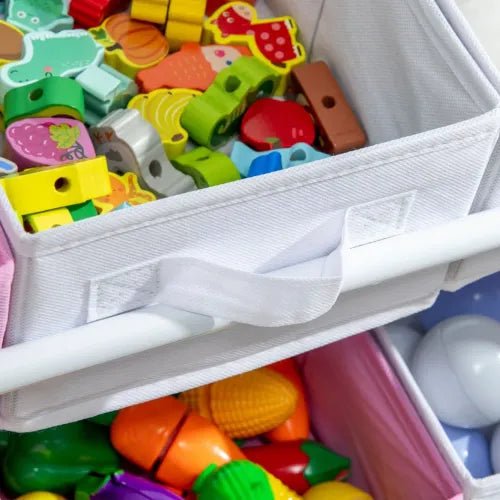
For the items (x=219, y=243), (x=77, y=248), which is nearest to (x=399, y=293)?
(x=219, y=243)

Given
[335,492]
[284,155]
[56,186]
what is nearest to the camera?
[56,186]

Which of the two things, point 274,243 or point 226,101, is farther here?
point 226,101

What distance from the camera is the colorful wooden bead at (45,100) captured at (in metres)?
0.81

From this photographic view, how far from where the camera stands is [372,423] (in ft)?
3.22

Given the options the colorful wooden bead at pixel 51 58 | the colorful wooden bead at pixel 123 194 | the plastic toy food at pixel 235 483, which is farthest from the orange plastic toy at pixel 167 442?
the colorful wooden bead at pixel 51 58

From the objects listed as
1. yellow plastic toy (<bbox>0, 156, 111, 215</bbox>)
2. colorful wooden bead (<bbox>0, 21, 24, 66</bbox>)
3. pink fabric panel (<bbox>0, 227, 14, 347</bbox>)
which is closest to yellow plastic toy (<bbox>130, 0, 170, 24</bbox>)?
colorful wooden bead (<bbox>0, 21, 24, 66</bbox>)

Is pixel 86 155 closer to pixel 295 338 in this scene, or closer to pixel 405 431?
pixel 295 338

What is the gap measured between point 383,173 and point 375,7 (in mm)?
205

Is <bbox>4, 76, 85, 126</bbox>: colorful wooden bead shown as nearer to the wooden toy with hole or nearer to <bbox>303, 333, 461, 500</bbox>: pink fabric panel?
the wooden toy with hole

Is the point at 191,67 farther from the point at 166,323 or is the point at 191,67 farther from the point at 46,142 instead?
the point at 166,323

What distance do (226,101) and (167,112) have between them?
2.3 inches

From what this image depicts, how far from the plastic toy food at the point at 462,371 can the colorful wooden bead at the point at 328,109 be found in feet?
0.82

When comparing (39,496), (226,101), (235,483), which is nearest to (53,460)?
(39,496)

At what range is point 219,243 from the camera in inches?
27.5
